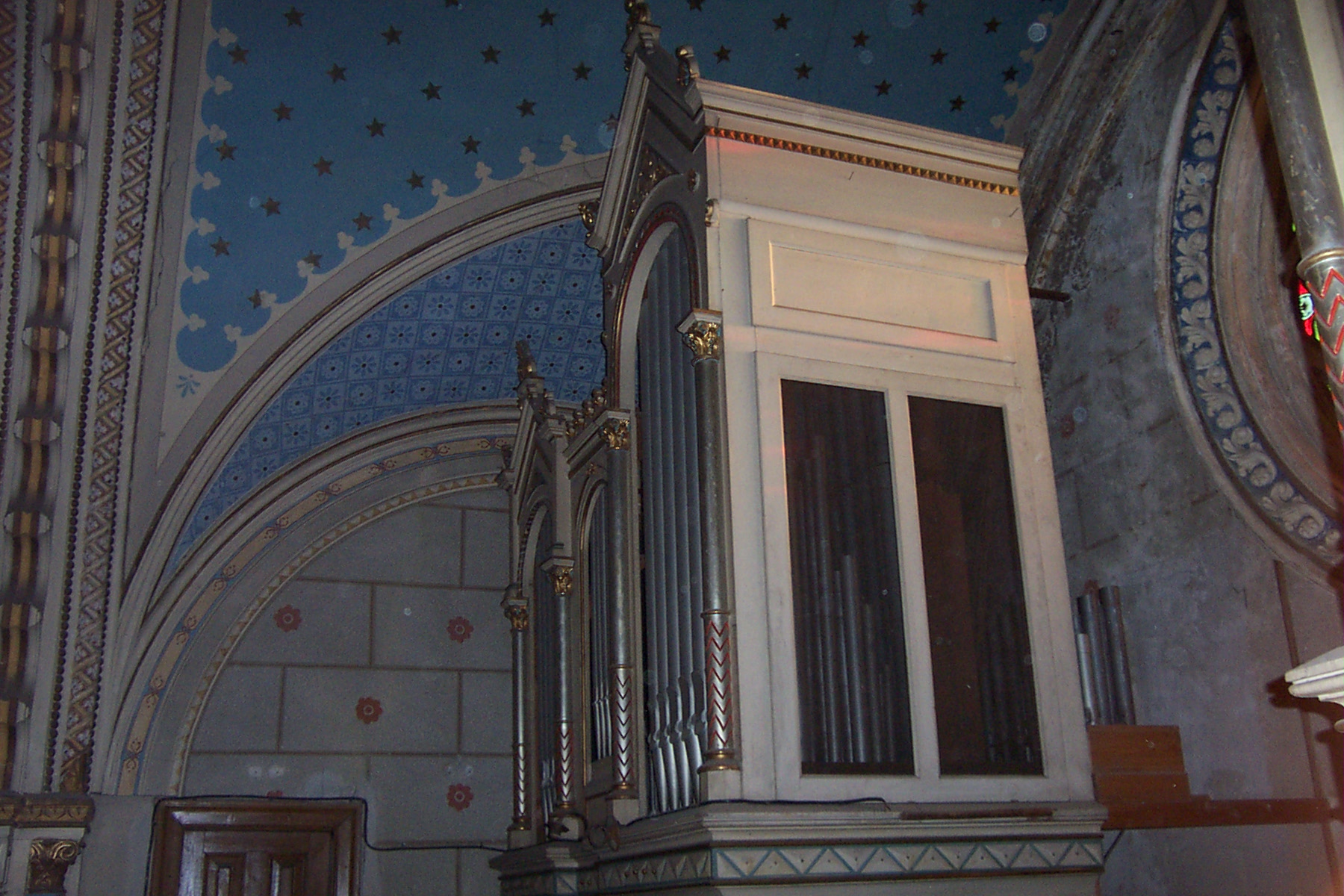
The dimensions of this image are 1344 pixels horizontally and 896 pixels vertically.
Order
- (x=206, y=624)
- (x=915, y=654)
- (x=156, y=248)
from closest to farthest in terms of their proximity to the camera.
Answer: (x=915, y=654)
(x=156, y=248)
(x=206, y=624)

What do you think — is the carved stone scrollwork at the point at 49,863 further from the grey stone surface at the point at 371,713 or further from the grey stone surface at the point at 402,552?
the grey stone surface at the point at 402,552

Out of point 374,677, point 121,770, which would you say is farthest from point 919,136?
point 121,770

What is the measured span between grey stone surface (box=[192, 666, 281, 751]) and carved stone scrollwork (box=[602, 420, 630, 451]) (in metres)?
3.41

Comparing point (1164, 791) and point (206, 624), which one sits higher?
point (206, 624)

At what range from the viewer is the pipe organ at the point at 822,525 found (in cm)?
425

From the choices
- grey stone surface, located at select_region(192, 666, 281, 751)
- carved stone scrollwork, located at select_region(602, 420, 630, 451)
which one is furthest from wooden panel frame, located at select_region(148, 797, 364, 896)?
carved stone scrollwork, located at select_region(602, 420, 630, 451)

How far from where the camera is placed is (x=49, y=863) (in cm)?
672

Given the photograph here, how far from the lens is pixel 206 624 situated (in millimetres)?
7688

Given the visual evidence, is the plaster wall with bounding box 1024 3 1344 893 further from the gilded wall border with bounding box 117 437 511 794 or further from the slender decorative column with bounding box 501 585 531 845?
the gilded wall border with bounding box 117 437 511 794

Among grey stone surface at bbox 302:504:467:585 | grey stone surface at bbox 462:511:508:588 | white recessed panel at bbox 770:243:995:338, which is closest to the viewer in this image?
white recessed panel at bbox 770:243:995:338

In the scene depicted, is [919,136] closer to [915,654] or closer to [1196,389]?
[1196,389]

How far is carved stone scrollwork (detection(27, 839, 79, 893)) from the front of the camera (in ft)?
21.9

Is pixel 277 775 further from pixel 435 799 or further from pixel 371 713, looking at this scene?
pixel 435 799

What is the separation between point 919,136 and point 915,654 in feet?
7.22
